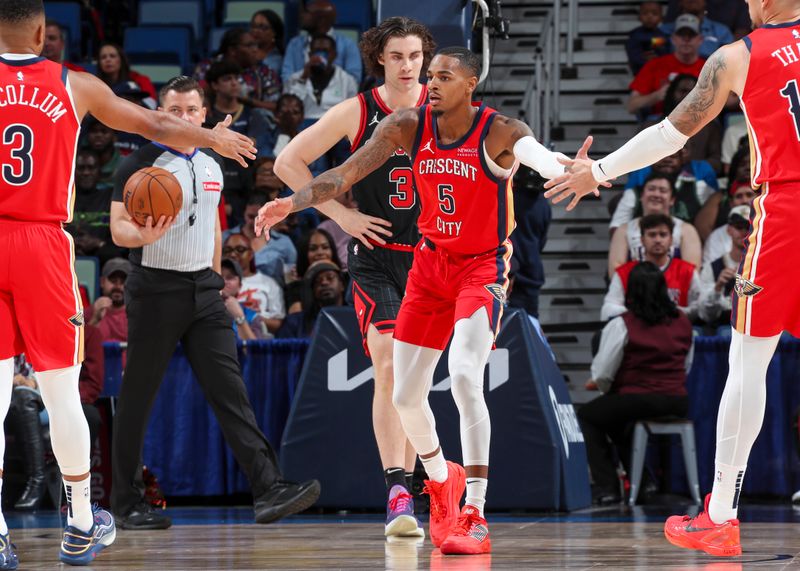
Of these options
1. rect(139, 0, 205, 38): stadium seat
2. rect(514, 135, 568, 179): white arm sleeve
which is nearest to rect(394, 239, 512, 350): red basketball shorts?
rect(514, 135, 568, 179): white arm sleeve

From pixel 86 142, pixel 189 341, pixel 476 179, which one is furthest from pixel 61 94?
pixel 86 142

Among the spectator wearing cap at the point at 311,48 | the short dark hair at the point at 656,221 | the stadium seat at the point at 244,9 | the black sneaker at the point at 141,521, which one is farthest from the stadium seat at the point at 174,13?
the black sneaker at the point at 141,521

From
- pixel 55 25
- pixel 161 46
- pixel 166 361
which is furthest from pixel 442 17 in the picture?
pixel 161 46

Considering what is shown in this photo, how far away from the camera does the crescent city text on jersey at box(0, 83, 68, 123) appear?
4.62 m

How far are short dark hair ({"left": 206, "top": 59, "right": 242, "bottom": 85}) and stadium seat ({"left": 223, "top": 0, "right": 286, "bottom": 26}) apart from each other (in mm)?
2255

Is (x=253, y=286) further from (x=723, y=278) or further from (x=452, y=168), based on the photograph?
(x=452, y=168)

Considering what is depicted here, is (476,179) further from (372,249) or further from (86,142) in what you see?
(86,142)

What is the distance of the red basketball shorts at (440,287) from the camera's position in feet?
17.2

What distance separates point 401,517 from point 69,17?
944 cm

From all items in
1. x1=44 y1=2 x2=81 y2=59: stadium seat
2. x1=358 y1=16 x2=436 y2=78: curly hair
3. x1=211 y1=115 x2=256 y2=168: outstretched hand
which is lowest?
x1=211 y1=115 x2=256 y2=168: outstretched hand

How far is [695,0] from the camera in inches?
491

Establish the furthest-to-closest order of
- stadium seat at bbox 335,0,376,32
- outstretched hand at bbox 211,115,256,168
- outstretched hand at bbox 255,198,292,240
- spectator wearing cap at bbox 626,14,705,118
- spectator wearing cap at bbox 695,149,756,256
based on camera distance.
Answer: stadium seat at bbox 335,0,376,32
spectator wearing cap at bbox 626,14,705,118
spectator wearing cap at bbox 695,149,756,256
outstretched hand at bbox 255,198,292,240
outstretched hand at bbox 211,115,256,168

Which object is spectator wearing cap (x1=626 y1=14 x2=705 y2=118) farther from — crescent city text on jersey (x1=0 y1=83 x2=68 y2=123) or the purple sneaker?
crescent city text on jersey (x1=0 y1=83 x2=68 y2=123)

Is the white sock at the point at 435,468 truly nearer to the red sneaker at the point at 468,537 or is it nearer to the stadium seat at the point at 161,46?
the red sneaker at the point at 468,537
